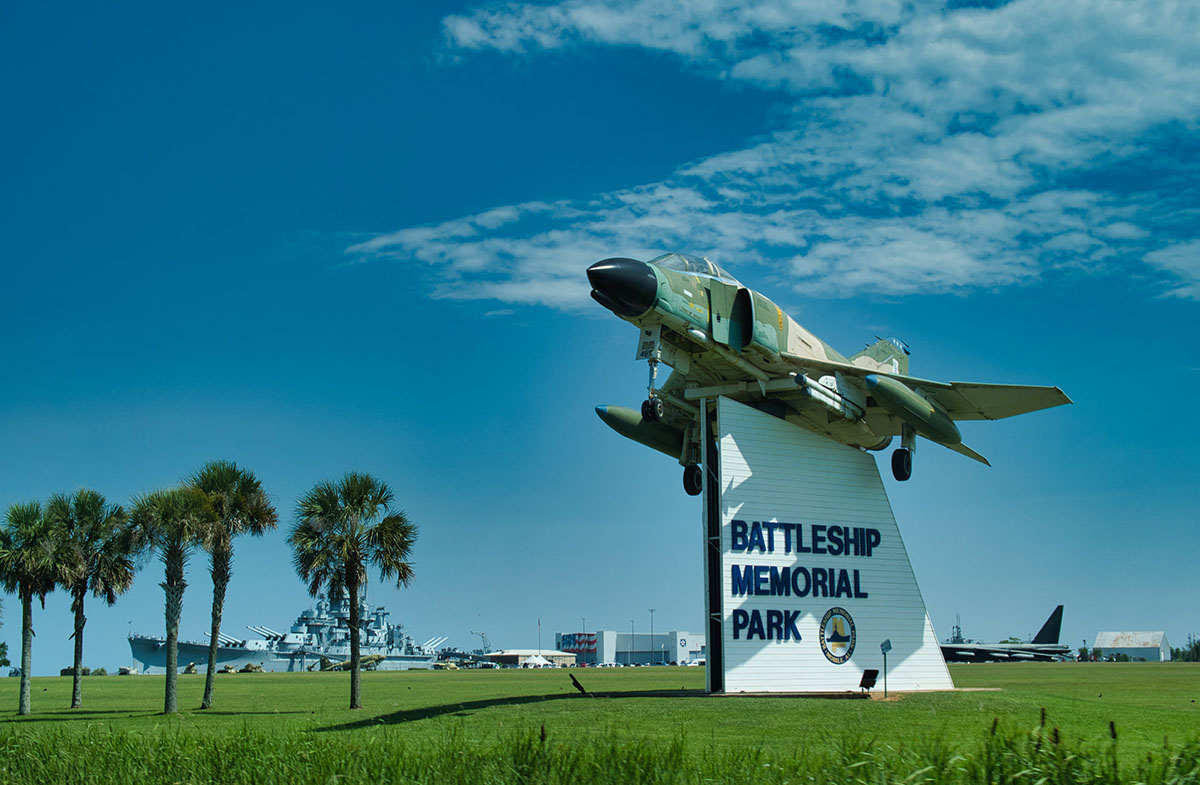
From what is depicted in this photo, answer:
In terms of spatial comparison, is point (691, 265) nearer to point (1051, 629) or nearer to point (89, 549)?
point (89, 549)

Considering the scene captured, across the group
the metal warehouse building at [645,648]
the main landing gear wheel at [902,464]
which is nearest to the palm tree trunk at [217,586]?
the main landing gear wheel at [902,464]

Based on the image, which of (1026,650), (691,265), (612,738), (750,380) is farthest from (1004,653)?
(612,738)

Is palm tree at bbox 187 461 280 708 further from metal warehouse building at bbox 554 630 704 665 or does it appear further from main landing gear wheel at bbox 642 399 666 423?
metal warehouse building at bbox 554 630 704 665

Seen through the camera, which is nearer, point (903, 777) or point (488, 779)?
point (903, 777)

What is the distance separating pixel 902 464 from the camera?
2845 centimetres

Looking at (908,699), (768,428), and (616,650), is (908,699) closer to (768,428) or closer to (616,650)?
(768,428)

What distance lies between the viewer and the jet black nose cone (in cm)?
2252

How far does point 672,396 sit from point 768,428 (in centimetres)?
318

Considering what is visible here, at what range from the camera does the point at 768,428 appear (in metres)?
26.4

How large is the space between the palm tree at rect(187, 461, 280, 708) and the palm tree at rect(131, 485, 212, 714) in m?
0.44

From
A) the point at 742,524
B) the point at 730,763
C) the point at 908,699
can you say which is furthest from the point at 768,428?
the point at 730,763

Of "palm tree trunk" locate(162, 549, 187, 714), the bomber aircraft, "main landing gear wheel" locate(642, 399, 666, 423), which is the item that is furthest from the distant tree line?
the bomber aircraft

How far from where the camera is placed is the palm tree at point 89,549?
32250 mm

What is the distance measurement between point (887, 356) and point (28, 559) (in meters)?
28.1
